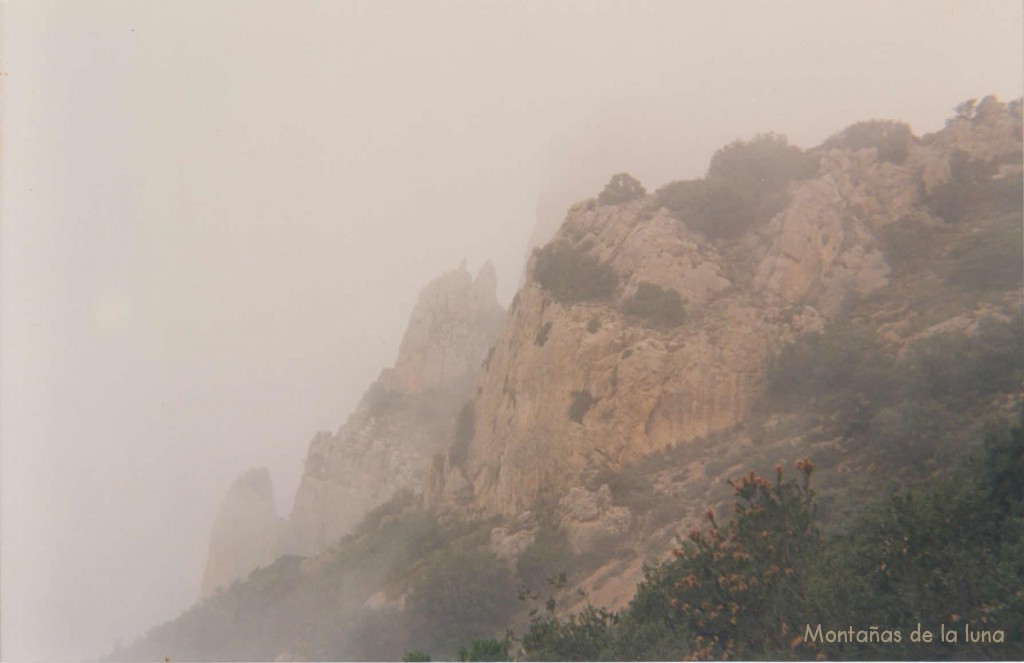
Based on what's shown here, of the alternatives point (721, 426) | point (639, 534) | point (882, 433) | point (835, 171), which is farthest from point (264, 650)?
point (835, 171)

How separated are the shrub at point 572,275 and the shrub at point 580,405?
4116 mm

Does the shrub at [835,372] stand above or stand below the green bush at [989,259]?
below

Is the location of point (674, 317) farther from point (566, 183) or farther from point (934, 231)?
point (566, 183)

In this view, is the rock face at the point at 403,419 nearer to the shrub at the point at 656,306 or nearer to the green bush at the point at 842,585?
the shrub at the point at 656,306

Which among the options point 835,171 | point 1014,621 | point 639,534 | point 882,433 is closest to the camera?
point 1014,621

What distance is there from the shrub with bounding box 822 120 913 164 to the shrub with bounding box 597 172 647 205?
817 centimetres

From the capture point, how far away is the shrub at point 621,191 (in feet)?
97.1

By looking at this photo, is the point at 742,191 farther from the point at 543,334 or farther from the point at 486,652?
the point at 486,652

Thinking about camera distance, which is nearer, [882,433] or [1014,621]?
[1014,621]

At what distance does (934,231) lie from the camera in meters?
22.8

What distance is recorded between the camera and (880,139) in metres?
26.7

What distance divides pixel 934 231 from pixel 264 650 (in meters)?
30.9

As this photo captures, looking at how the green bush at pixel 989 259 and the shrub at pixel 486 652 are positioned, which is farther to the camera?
the green bush at pixel 989 259

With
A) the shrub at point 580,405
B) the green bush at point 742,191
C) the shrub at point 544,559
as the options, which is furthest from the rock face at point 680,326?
the shrub at point 544,559
